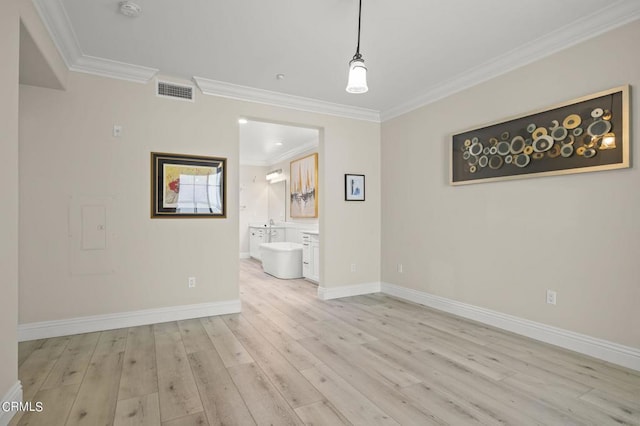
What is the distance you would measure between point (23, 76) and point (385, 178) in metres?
4.28

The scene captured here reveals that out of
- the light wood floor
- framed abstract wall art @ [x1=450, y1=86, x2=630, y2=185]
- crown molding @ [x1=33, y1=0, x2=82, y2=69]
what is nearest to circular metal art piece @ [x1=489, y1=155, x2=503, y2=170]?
framed abstract wall art @ [x1=450, y1=86, x2=630, y2=185]

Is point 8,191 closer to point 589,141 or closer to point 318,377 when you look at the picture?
point 318,377

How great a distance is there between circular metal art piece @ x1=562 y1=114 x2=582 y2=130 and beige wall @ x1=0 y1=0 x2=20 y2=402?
4.00 m

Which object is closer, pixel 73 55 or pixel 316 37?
pixel 316 37

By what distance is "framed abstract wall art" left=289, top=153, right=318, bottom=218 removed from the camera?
6980 mm

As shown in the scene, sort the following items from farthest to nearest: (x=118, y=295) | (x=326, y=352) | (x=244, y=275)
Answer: (x=244, y=275) → (x=118, y=295) → (x=326, y=352)

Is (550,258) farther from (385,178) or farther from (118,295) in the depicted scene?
(118,295)

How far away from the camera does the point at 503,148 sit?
134 inches

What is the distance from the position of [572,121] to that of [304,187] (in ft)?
17.2

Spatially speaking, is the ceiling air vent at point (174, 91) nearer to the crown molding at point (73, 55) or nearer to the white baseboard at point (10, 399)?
the crown molding at point (73, 55)

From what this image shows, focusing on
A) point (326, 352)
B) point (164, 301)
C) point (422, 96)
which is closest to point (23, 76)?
point (164, 301)

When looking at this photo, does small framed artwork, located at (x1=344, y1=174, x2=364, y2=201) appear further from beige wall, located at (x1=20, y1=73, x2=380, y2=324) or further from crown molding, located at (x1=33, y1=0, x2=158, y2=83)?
crown molding, located at (x1=33, y1=0, x2=158, y2=83)

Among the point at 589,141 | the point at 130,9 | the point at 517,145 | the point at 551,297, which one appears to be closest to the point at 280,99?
the point at 130,9

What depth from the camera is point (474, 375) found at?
7.99 feet
